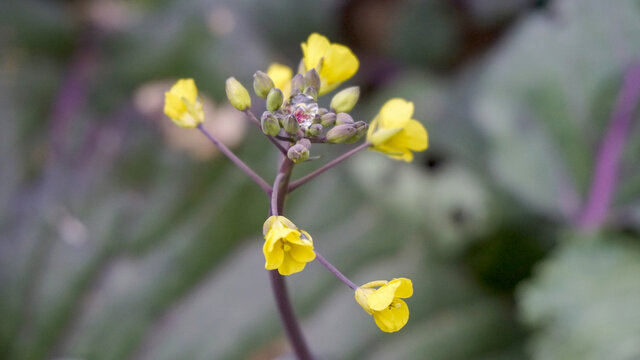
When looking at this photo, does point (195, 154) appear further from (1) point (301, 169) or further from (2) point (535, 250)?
(2) point (535, 250)

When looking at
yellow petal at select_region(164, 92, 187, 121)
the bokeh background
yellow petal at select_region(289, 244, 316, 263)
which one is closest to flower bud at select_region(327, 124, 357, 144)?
yellow petal at select_region(289, 244, 316, 263)

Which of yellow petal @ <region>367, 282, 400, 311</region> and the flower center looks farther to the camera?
the flower center

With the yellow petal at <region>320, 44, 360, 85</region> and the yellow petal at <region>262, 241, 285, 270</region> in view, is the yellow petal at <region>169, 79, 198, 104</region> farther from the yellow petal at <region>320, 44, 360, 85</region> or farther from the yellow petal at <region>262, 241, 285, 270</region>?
the yellow petal at <region>262, 241, 285, 270</region>

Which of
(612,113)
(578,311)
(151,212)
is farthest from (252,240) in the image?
(612,113)

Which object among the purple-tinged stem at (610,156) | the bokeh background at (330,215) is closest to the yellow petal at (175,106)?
the bokeh background at (330,215)

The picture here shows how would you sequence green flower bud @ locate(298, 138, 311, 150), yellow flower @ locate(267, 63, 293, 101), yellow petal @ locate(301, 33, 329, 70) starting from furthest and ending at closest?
yellow flower @ locate(267, 63, 293, 101) → yellow petal @ locate(301, 33, 329, 70) → green flower bud @ locate(298, 138, 311, 150)

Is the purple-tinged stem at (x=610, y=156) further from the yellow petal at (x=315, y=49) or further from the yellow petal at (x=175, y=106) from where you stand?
the yellow petal at (x=175, y=106)
